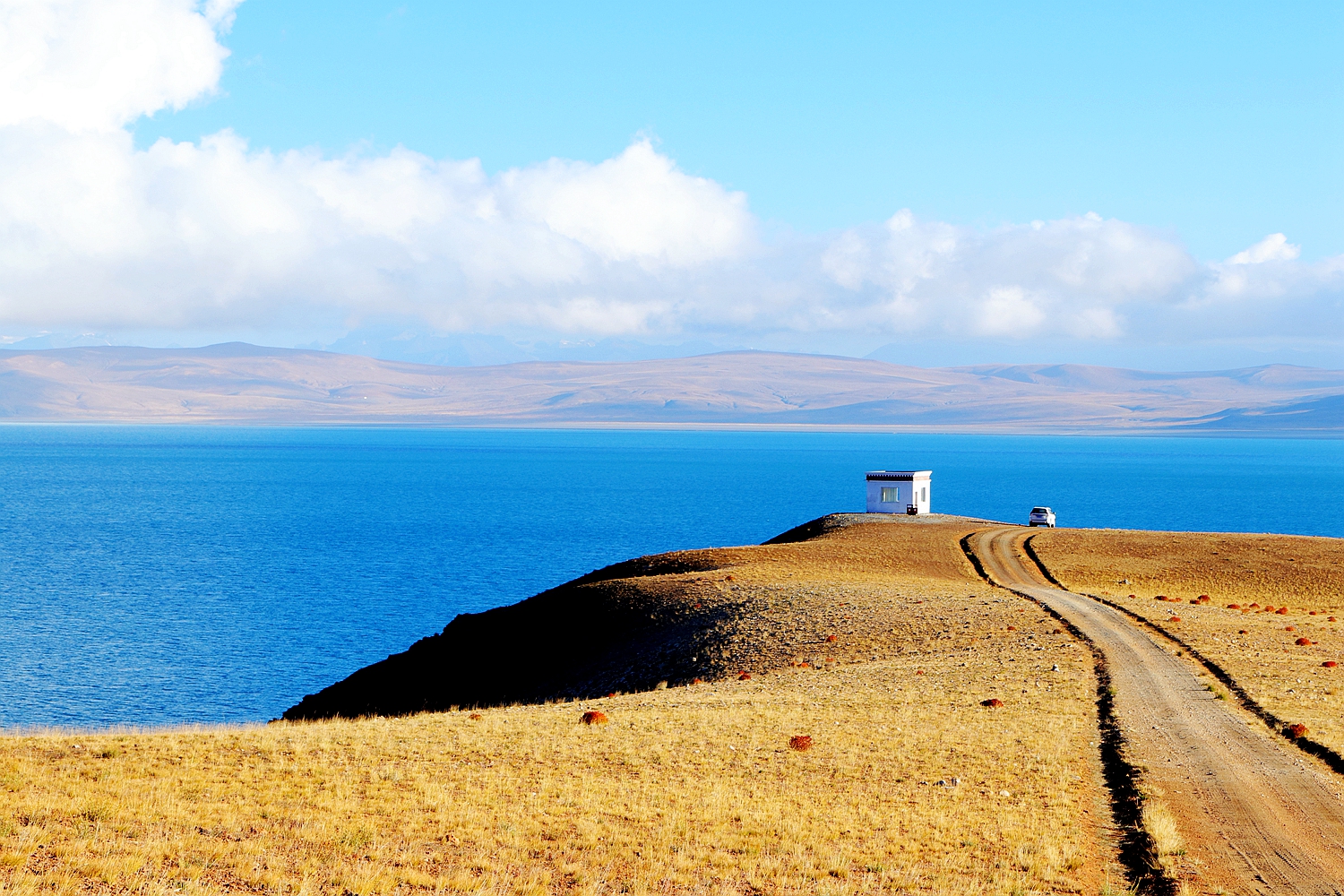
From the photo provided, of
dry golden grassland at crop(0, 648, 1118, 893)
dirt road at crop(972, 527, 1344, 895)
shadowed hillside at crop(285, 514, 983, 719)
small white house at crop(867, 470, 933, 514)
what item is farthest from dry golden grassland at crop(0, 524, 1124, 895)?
small white house at crop(867, 470, 933, 514)

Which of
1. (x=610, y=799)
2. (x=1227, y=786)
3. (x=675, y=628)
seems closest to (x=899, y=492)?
(x=675, y=628)

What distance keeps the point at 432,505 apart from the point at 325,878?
521ft

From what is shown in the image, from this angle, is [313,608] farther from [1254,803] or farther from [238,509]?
[238,509]

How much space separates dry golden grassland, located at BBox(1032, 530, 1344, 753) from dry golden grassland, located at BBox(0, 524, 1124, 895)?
17.1ft

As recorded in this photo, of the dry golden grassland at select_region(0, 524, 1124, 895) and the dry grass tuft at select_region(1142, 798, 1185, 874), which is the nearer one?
the dry golden grassland at select_region(0, 524, 1124, 895)

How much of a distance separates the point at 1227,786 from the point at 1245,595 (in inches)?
1477

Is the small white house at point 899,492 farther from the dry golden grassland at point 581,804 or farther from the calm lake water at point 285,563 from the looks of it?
the dry golden grassland at point 581,804

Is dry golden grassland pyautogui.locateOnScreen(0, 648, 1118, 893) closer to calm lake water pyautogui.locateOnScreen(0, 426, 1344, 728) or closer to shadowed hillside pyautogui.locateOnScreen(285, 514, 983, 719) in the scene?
shadowed hillside pyautogui.locateOnScreen(285, 514, 983, 719)

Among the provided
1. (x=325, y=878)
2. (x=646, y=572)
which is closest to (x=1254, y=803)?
(x=325, y=878)

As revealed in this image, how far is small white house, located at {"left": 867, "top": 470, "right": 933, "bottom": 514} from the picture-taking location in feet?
304

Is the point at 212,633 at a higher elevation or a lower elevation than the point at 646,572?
lower

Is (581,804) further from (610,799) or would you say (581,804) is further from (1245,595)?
(1245,595)

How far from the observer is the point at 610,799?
20.4 m

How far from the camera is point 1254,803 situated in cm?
2011
